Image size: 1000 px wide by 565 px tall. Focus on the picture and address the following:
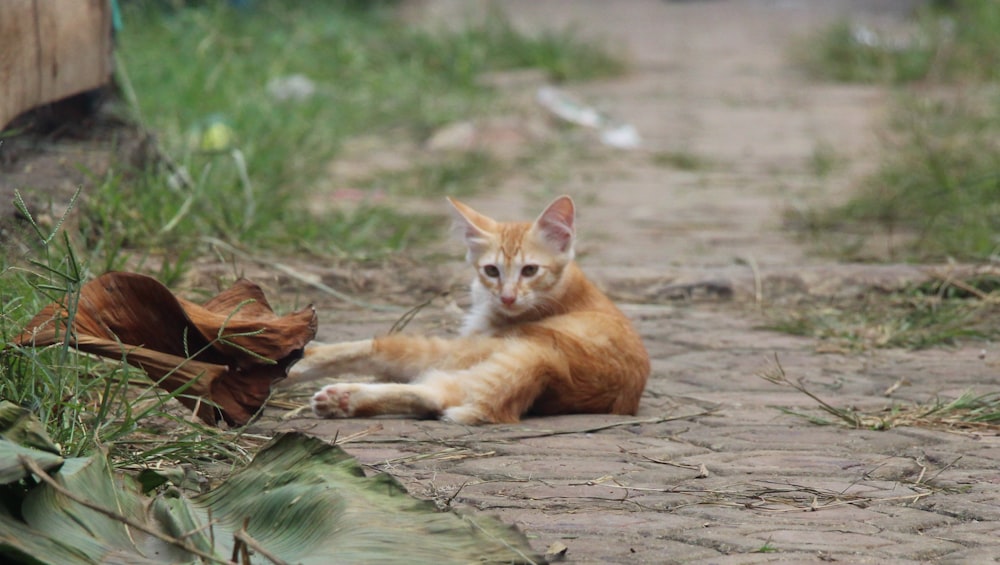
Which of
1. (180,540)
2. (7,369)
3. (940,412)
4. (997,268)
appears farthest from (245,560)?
(997,268)

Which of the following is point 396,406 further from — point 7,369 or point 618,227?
point 618,227

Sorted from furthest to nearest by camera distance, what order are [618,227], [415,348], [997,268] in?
[618,227] < [997,268] < [415,348]

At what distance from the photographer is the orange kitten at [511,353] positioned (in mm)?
A: 3803

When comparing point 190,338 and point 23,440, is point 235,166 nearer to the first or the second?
point 190,338

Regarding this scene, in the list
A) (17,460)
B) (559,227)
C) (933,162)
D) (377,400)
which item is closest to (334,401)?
(377,400)

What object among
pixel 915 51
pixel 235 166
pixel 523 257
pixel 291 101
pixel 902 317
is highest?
pixel 523 257

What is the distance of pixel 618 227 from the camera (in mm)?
7449

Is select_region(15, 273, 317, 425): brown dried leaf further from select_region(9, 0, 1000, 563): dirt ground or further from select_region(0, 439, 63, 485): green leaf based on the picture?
select_region(0, 439, 63, 485): green leaf

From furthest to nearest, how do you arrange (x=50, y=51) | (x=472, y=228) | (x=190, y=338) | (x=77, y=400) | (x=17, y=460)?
(x=50, y=51), (x=472, y=228), (x=190, y=338), (x=77, y=400), (x=17, y=460)

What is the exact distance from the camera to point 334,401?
377cm

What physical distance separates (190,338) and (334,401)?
0.50 m

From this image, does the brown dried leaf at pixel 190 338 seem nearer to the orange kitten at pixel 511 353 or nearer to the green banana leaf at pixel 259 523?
the orange kitten at pixel 511 353

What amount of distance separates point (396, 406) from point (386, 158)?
582 cm

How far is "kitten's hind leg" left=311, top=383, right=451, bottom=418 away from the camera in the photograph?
12.4 feet
